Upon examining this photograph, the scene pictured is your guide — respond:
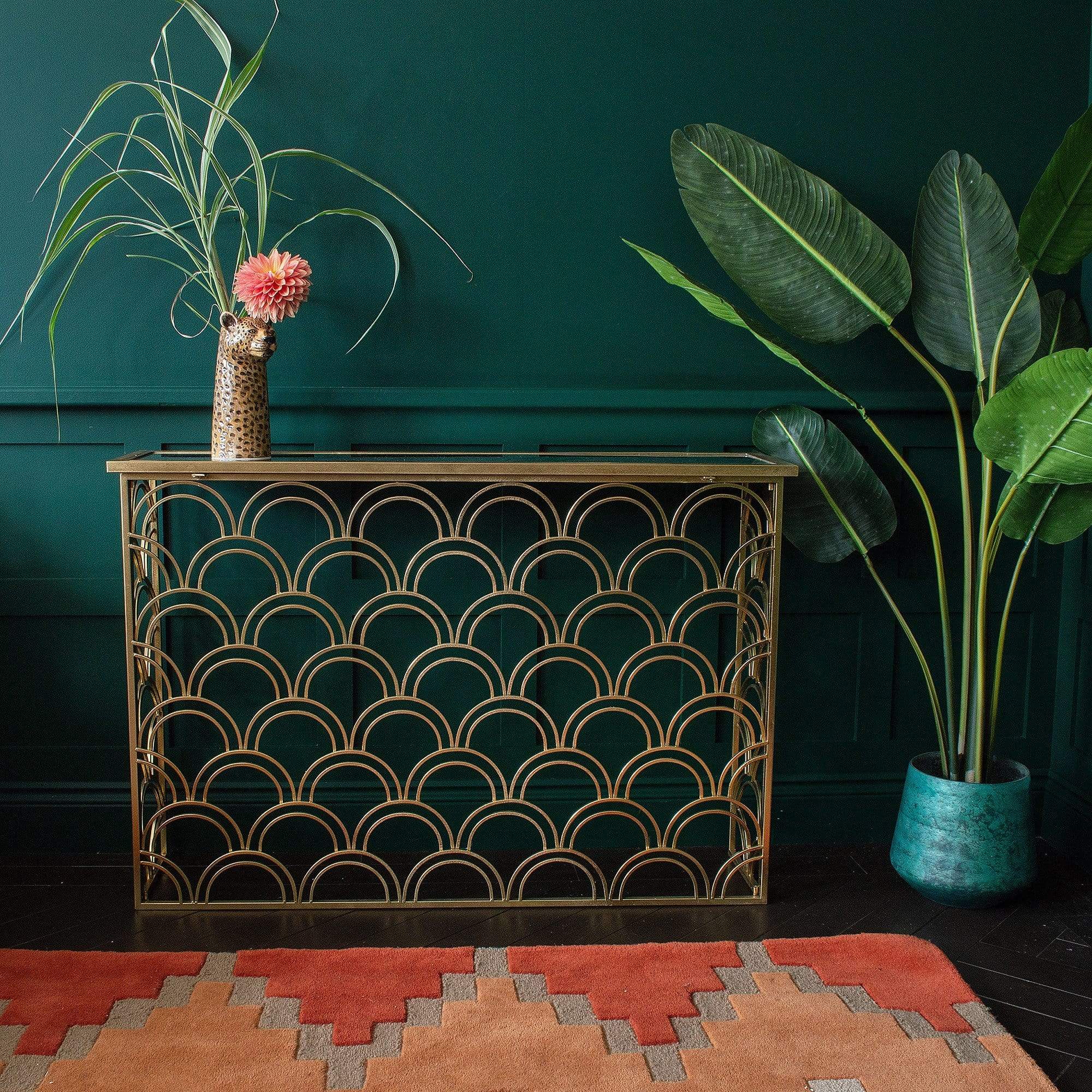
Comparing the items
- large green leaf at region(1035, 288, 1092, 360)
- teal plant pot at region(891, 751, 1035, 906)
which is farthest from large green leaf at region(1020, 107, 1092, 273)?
teal plant pot at region(891, 751, 1035, 906)

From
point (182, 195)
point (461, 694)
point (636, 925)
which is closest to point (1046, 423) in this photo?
point (636, 925)

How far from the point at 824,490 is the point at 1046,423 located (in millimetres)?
518

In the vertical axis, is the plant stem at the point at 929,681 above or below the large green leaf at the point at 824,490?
below

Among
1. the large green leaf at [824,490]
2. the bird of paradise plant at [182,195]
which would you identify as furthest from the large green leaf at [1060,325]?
the bird of paradise plant at [182,195]

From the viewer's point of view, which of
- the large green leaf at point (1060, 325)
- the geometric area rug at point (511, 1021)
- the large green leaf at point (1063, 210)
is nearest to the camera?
the geometric area rug at point (511, 1021)

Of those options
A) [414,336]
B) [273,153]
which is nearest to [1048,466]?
[414,336]

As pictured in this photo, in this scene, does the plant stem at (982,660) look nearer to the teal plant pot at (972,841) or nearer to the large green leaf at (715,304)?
the teal plant pot at (972,841)

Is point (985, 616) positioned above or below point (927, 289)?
below

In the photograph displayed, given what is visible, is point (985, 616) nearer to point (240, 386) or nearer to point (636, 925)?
point (636, 925)

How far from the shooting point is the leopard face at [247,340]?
2.10 metres

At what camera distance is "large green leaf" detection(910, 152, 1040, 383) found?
2.16m

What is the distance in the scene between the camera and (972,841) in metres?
2.20

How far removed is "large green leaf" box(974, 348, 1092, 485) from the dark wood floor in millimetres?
948

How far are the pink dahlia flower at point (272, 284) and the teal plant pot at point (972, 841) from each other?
5.50 feet
